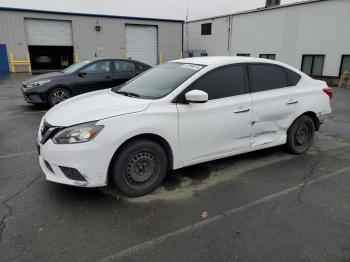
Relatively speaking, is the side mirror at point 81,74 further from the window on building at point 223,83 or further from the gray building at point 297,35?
the gray building at point 297,35

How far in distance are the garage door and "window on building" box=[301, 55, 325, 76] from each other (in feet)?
46.5

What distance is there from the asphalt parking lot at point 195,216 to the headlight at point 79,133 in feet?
2.54

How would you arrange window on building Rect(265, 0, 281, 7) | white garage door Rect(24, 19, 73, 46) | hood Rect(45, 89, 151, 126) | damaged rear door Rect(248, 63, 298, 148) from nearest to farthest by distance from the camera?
hood Rect(45, 89, 151, 126) → damaged rear door Rect(248, 63, 298, 148) → white garage door Rect(24, 19, 73, 46) → window on building Rect(265, 0, 281, 7)

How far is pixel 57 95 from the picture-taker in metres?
8.96

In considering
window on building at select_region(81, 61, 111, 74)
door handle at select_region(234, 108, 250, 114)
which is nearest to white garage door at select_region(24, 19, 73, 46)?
window on building at select_region(81, 61, 111, 74)

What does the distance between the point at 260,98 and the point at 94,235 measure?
2.97 metres

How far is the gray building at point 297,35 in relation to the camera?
713 inches

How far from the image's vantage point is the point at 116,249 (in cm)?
286

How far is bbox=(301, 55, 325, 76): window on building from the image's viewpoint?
19422mm

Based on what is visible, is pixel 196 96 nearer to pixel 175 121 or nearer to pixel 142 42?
pixel 175 121

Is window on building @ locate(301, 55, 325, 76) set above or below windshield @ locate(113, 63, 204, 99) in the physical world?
below

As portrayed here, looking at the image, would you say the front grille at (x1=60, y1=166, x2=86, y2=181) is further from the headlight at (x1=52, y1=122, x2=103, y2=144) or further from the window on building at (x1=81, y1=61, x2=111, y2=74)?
the window on building at (x1=81, y1=61, x2=111, y2=74)

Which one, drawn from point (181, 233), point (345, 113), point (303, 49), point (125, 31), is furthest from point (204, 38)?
point (181, 233)

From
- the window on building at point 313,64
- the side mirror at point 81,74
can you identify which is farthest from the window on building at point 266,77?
the window on building at point 313,64
